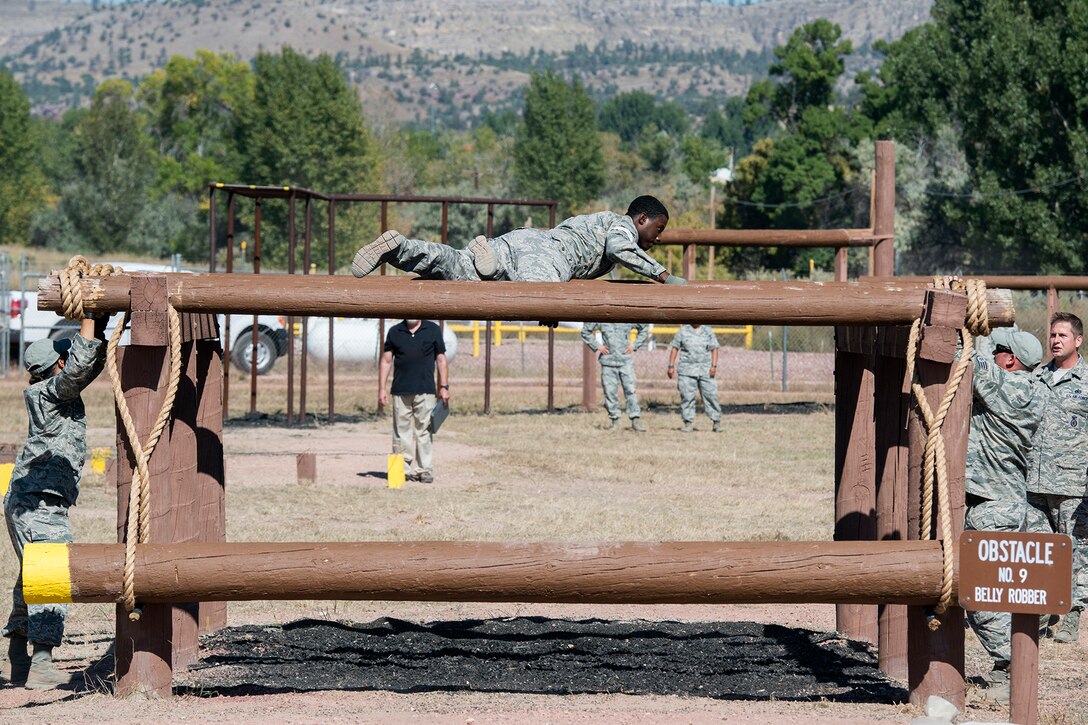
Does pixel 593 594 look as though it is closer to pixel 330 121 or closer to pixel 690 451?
pixel 690 451

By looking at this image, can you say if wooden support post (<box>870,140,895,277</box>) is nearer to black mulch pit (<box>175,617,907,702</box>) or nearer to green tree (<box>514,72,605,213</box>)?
black mulch pit (<box>175,617,907,702</box>)

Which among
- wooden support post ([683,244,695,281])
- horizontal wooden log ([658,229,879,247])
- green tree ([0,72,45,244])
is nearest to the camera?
horizontal wooden log ([658,229,879,247])

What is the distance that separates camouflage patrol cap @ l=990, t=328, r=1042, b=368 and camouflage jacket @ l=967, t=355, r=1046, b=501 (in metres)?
0.24

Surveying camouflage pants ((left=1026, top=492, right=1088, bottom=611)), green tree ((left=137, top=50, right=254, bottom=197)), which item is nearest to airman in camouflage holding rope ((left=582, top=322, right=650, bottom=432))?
camouflage pants ((left=1026, top=492, right=1088, bottom=611))

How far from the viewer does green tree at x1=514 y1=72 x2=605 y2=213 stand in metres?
68.5

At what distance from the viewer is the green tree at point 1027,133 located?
38406 millimetres

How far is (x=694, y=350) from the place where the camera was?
17.6 metres

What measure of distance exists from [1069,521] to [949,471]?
263 centimetres

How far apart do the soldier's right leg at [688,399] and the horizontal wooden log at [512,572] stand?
11855mm

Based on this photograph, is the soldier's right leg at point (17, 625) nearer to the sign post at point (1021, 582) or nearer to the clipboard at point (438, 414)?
the sign post at point (1021, 582)

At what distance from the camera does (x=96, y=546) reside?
5.34m

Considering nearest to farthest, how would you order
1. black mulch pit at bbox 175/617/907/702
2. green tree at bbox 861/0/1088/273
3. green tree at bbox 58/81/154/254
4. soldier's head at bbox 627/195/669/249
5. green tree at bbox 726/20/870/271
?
black mulch pit at bbox 175/617/907/702, soldier's head at bbox 627/195/669/249, green tree at bbox 861/0/1088/273, green tree at bbox 726/20/870/271, green tree at bbox 58/81/154/254

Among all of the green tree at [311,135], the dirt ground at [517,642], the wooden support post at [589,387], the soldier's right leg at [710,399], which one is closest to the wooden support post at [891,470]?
the dirt ground at [517,642]

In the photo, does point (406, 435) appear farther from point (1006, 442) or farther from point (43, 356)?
point (1006, 442)
